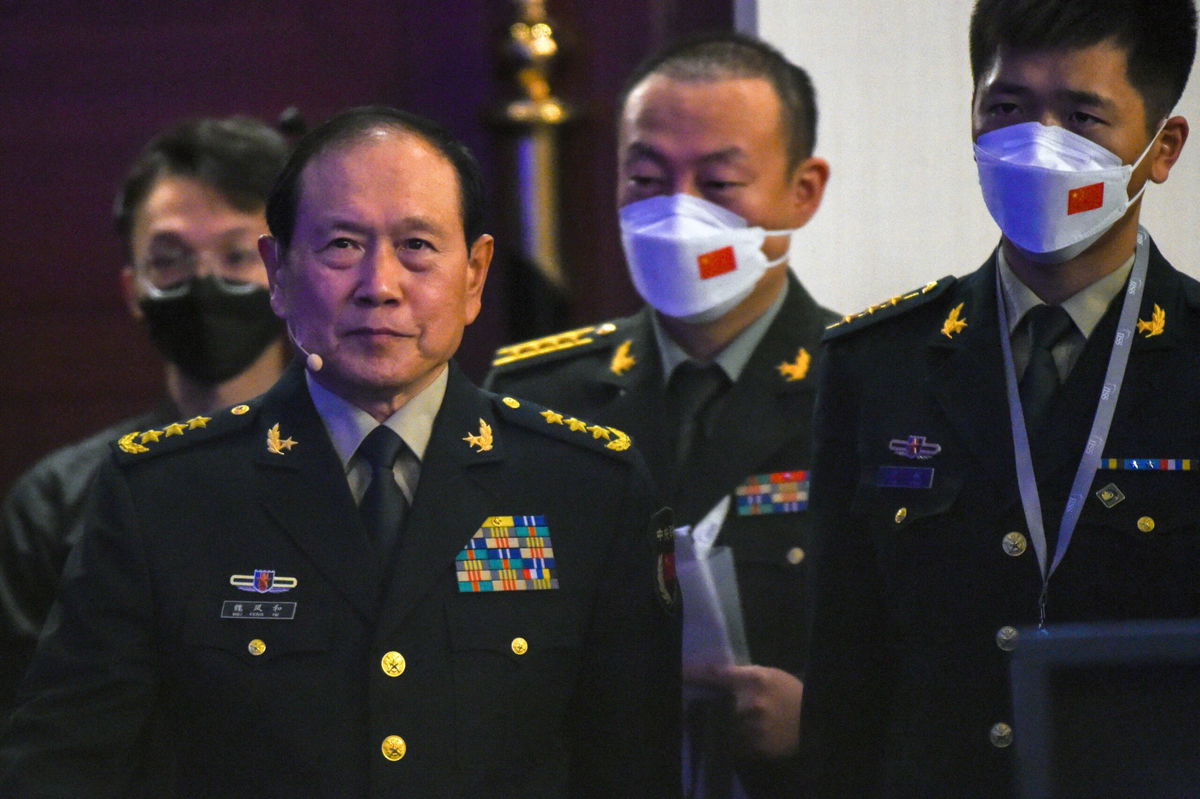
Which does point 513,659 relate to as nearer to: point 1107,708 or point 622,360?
point 1107,708

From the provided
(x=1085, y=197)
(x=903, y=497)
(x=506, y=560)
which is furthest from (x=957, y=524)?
(x=506, y=560)

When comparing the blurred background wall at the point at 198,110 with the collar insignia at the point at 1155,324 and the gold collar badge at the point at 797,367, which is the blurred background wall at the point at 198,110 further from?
the collar insignia at the point at 1155,324

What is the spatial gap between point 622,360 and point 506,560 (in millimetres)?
943

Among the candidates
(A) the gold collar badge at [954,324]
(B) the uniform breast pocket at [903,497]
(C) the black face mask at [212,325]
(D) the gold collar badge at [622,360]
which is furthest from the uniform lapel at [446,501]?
(C) the black face mask at [212,325]

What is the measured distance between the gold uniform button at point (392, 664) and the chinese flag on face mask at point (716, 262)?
976 mm

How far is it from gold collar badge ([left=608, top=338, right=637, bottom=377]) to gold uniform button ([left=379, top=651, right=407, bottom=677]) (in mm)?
1047

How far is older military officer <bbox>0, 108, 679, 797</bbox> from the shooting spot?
195 cm

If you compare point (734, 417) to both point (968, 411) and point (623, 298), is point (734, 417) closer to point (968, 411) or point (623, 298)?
point (968, 411)

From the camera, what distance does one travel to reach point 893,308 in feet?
7.58

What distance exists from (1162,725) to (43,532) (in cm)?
221

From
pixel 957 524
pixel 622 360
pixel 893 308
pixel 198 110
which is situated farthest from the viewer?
pixel 198 110

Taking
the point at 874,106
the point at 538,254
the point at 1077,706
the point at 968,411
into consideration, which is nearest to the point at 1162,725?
the point at 1077,706

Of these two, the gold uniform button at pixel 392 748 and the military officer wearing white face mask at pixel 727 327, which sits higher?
the military officer wearing white face mask at pixel 727 327

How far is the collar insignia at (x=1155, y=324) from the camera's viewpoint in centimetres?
206
